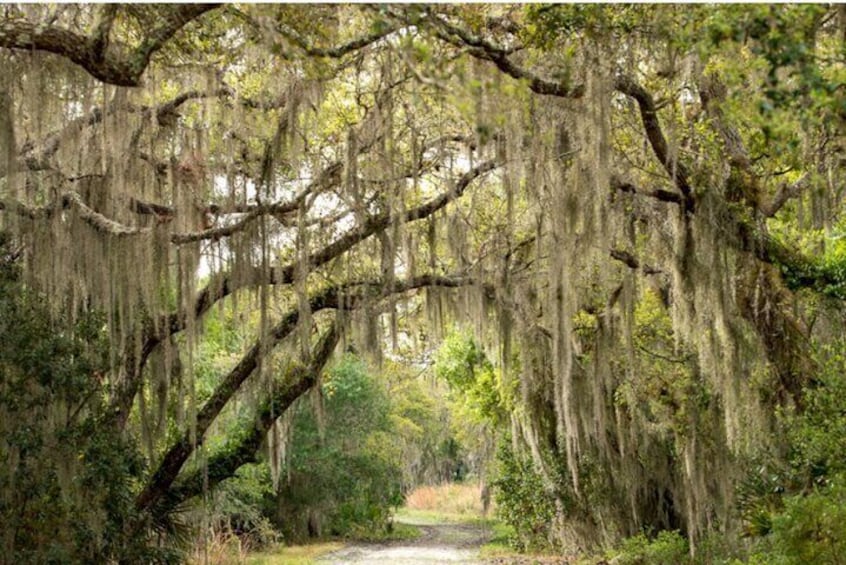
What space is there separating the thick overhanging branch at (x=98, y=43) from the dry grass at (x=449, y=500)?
32.4 m

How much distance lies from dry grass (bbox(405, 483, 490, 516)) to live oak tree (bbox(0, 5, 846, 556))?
26131 mm

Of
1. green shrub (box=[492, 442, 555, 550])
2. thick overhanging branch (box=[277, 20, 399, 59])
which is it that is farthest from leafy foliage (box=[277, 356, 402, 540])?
thick overhanging branch (box=[277, 20, 399, 59])

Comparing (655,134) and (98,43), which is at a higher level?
(655,134)

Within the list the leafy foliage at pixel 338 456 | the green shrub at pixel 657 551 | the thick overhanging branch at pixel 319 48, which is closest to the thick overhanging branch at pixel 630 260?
the thick overhanging branch at pixel 319 48

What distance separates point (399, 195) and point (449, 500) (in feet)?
103

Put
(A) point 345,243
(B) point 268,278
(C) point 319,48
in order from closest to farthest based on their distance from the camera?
(C) point 319,48, (B) point 268,278, (A) point 345,243

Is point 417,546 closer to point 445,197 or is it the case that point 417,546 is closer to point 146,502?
point 146,502

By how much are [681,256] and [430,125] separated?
108 inches

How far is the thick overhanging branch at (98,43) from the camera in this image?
187 inches

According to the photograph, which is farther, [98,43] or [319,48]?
[319,48]

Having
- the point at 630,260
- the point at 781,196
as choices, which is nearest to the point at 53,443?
the point at 630,260

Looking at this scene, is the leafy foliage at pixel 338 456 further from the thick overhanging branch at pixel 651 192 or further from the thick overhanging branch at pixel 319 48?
the thick overhanging branch at pixel 319 48

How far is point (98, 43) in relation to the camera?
4.73 m

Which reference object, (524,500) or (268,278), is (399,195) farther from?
(524,500)
